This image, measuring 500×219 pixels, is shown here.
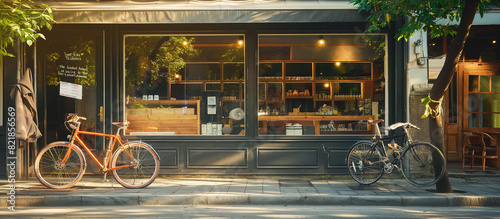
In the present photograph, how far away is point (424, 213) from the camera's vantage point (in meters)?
5.73

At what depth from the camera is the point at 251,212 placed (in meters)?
5.79

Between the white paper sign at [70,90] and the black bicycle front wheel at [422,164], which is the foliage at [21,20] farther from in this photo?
the black bicycle front wheel at [422,164]

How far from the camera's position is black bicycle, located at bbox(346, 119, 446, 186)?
23.7ft

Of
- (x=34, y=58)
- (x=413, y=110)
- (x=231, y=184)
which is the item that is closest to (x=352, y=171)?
(x=413, y=110)

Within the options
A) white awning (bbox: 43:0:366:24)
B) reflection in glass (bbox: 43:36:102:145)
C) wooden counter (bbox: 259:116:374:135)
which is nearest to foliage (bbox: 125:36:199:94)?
reflection in glass (bbox: 43:36:102:145)

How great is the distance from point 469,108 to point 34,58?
9.85 meters

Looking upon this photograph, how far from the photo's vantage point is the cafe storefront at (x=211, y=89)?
837cm

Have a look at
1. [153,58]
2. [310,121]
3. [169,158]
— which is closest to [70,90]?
[153,58]

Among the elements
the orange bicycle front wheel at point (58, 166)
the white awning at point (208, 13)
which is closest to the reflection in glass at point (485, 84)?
the white awning at point (208, 13)

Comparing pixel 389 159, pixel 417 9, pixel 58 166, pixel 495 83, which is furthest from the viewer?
pixel 495 83

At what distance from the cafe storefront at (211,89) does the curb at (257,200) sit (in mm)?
1940

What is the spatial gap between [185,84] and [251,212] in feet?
12.9

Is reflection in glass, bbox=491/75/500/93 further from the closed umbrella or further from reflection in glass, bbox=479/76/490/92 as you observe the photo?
the closed umbrella

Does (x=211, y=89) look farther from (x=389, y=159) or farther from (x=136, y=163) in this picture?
(x=389, y=159)
